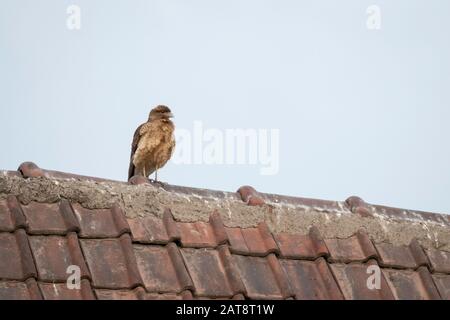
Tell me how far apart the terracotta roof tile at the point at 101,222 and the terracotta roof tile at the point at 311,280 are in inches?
39.8

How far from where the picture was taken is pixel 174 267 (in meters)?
5.39

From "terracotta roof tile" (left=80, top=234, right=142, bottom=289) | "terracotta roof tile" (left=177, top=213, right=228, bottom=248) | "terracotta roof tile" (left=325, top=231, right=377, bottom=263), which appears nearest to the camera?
"terracotta roof tile" (left=80, top=234, right=142, bottom=289)

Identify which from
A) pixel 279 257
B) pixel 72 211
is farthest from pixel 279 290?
pixel 72 211

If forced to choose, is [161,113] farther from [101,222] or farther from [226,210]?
[101,222]

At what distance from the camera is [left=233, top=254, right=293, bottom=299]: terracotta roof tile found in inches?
213

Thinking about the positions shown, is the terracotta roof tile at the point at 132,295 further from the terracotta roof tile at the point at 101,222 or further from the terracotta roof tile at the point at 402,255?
the terracotta roof tile at the point at 402,255

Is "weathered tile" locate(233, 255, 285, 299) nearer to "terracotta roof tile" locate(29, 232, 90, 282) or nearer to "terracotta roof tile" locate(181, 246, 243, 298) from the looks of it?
"terracotta roof tile" locate(181, 246, 243, 298)

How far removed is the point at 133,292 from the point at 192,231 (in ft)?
2.55

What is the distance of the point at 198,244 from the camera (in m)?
5.65

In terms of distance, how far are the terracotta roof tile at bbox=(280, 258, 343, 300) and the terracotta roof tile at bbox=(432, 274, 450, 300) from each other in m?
0.75

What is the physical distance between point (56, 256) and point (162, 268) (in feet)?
1.97

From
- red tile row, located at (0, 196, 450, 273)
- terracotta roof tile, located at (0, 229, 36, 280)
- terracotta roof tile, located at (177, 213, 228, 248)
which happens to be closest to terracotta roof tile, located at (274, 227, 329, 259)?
red tile row, located at (0, 196, 450, 273)

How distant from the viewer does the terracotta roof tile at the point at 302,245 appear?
586 cm
